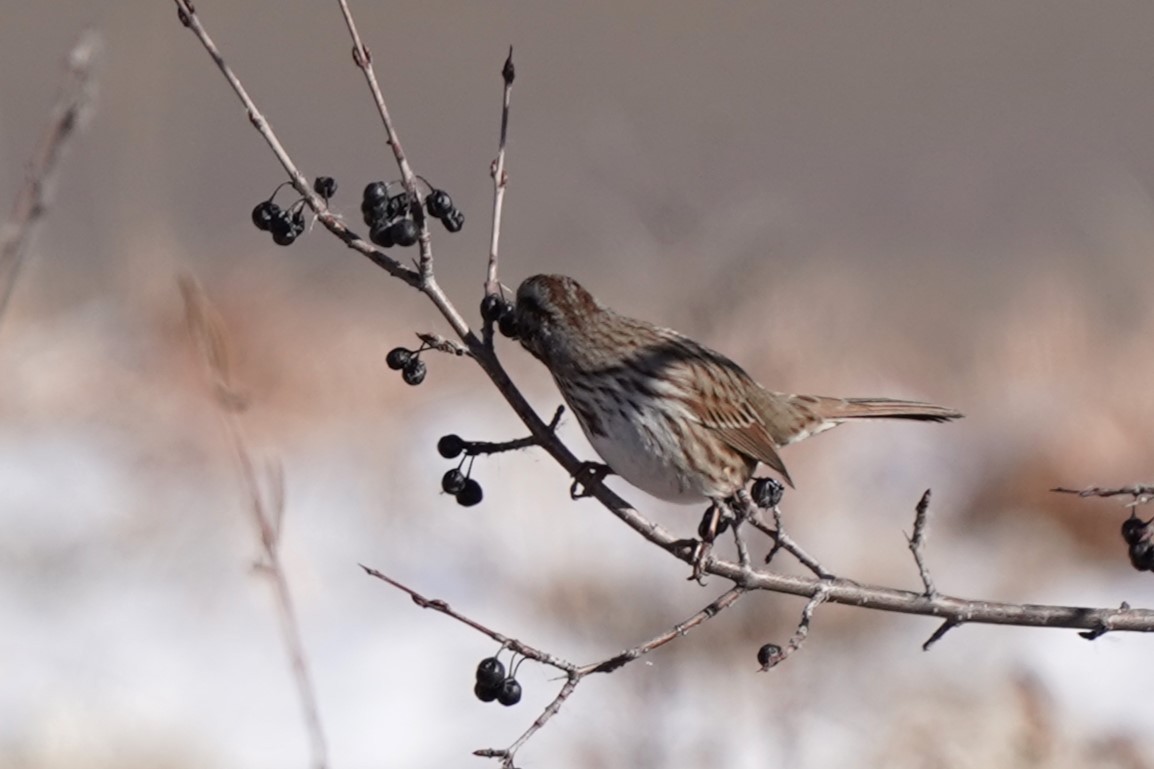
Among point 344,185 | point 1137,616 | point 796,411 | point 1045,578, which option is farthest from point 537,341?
point 344,185

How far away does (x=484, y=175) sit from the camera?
12.3 m

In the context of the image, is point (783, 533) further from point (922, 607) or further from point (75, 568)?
point (75, 568)

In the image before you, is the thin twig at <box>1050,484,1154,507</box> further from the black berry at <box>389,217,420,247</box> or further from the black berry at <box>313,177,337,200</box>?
the black berry at <box>313,177,337,200</box>

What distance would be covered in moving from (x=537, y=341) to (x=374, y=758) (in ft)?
9.40

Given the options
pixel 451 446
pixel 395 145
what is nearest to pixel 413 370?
pixel 451 446

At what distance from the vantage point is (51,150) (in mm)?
2205

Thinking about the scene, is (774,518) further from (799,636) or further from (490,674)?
(490,674)

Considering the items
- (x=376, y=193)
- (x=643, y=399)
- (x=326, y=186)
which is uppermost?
(x=643, y=399)

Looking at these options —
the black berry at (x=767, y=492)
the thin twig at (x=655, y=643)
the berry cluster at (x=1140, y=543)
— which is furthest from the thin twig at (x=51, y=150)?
the berry cluster at (x=1140, y=543)

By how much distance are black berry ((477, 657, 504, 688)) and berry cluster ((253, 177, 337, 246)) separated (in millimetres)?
836

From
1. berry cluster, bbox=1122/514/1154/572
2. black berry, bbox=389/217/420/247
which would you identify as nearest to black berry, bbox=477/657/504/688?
black berry, bbox=389/217/420/247

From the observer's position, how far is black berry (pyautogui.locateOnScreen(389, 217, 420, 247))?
2.82 m

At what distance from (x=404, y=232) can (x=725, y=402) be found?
163 centimetres

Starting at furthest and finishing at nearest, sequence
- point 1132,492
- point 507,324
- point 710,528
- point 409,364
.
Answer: point 710,528 < point 507,324 < point 409,364 < point 1132,492
